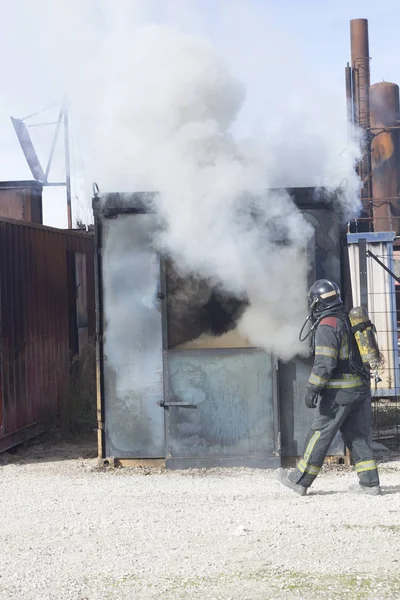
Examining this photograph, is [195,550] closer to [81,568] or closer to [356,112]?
[81,568]

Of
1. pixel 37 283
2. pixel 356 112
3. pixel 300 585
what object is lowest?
pixel 300 585

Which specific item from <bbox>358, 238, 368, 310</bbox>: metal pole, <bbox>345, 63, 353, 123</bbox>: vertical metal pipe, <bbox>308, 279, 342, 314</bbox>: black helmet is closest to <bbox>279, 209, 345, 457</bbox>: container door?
<bbox>358, 238, 368, 310</bbox>: metal pole

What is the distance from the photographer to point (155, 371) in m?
8.03

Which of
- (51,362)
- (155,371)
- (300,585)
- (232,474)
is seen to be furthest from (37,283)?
(300,585)

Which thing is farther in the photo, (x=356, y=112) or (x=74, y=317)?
(x=356, y=112)

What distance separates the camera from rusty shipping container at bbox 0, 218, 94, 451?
9258mm

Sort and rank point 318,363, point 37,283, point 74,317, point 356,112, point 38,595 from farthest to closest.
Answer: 1. point 356,112
2. point 74,317
3. point 37,283
4. point 318,363
5. point 38,595

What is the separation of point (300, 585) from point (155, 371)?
3686mm

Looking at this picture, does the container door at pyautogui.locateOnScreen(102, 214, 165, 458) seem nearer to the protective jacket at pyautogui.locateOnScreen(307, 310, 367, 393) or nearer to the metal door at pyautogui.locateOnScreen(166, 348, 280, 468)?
Result: the metal door at pyautogui.locateOnScreen(166, 348, 280, 468)

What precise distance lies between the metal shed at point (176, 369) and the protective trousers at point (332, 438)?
3.46ft

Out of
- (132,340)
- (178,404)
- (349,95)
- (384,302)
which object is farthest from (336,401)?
(349,95)

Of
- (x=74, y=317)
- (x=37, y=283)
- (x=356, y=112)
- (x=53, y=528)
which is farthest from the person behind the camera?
(x=356, y=112)

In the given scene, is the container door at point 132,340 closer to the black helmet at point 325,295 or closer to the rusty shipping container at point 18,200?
the black helmet at point 325,295

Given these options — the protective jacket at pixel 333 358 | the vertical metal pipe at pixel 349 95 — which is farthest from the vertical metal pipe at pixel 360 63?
the protective jacket at pixel 333 358
